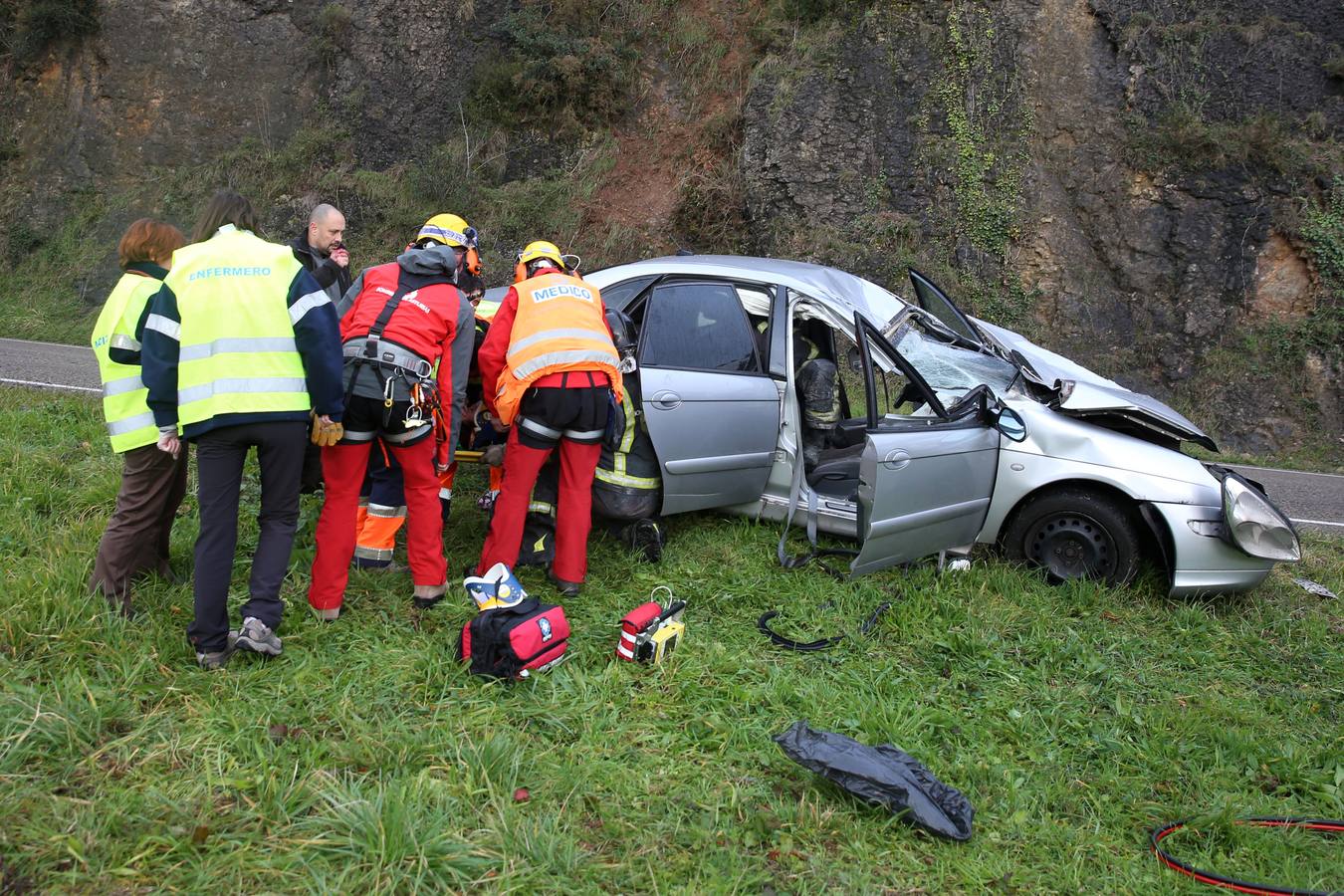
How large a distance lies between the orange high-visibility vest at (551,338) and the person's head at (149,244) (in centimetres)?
149

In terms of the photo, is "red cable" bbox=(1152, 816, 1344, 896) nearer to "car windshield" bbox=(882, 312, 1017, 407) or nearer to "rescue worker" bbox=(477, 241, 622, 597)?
"car windshield" bbox=(882, 312, 1017, 407)

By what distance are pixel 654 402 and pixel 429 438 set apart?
4.07ft

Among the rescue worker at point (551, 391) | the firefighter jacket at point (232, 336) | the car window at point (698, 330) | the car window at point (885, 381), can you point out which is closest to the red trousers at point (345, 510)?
the rescue worker at point (551, 391)

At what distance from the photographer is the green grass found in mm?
2688

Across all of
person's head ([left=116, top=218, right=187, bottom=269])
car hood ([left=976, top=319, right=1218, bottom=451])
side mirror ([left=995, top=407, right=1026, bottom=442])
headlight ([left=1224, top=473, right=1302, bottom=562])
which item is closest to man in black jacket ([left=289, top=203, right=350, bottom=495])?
person's head ([left=116, top=218, right=187, bottom=269])

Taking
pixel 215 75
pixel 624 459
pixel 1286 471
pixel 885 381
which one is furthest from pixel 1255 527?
pixel 215 75

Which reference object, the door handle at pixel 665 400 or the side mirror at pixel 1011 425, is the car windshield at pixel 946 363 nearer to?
the side mirror at pixel 1011 425

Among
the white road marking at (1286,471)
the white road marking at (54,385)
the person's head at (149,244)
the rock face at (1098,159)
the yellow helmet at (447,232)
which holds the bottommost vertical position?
the white road marking at (54,385)

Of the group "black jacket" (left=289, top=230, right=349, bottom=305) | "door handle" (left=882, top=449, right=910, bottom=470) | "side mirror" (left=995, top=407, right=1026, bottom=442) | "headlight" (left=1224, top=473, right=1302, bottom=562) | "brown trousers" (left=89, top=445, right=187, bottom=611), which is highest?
"black jacket" (left=289, top=230, right=349, bottom=305)

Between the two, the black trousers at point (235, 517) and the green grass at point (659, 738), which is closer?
the green grass at point (659, 738)

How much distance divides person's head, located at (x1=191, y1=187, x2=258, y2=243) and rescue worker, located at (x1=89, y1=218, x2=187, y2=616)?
0.47 meters

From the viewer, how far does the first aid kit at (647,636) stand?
12.8ft

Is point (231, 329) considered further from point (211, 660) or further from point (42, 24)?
point (42, 24)

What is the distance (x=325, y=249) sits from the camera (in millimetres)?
5184
